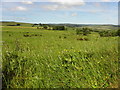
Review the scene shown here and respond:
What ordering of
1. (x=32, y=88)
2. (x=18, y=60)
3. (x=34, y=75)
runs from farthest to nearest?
(x=18, y=60) < (x=34, y=75) < (x=32, y=88)

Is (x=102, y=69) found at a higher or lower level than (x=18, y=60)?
lower

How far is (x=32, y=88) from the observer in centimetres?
402

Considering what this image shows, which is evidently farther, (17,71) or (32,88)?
(17,71)

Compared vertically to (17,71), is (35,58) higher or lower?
higher

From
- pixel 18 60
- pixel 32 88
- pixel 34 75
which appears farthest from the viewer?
pixel 18 60

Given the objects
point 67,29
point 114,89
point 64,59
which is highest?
point 67,29

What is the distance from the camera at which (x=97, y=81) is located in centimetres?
462

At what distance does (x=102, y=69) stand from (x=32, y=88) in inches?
97.7

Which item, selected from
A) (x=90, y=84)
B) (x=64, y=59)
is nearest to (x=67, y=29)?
(x=64, y=59)

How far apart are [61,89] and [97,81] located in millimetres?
1209

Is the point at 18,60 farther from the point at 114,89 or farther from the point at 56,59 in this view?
the point at 114,89

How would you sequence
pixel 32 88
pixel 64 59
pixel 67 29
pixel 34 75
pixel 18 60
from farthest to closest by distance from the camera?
1. pixel 67 29
2. pixel 64 59
3. pixel 18 60
4. pixel 34 75
5. pixel 32 88

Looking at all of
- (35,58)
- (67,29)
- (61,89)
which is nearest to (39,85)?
(61,89)

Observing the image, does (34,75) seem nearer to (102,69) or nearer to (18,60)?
(18,60)
